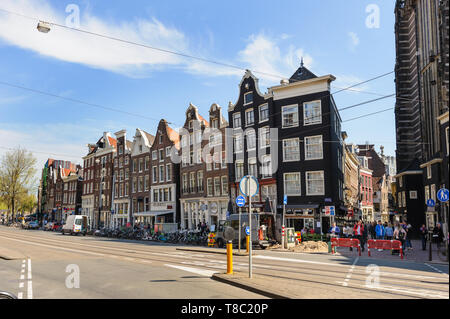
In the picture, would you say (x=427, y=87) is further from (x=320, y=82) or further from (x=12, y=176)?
(x=12, y=176)

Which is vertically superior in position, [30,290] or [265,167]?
[265,167]

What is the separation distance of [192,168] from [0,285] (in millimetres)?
38046

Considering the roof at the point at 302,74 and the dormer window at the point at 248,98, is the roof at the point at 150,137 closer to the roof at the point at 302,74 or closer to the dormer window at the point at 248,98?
the dormer window at the point at 248,98

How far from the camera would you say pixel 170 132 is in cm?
5416

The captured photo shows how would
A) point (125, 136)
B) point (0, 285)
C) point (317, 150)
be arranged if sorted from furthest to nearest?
point (125, 136)
point (317, 150)
point (0, 285)

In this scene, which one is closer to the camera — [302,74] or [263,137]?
[302,74]

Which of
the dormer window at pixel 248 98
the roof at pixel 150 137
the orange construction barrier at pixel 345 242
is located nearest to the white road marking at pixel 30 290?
the orange construction barrier at pixel 345 242

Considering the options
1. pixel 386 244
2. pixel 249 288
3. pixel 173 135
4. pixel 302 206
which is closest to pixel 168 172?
pixel 173 135

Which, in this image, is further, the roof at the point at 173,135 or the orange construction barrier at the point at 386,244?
the roof at the point at 173,135

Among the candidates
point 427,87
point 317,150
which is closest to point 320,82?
point 317,150

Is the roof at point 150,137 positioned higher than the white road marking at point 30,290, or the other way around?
the roof at point 150,137

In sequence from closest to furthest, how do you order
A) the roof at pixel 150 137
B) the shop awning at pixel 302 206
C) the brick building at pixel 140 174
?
the shop awning at pixel 302 206
the brick building at pixel 140 174
the roof at pixel 150 137

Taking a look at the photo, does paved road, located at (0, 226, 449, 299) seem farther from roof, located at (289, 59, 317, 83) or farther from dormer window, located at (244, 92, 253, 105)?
dormer window, located at (244, 92, 253, 105)

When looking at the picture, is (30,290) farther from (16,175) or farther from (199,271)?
(16,175)
